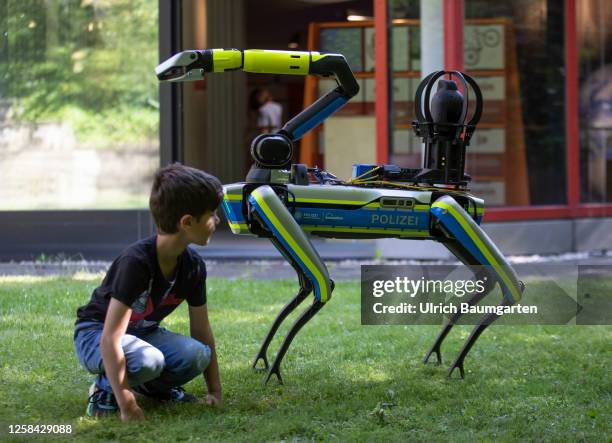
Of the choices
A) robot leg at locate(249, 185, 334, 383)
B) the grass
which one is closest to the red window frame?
the grass

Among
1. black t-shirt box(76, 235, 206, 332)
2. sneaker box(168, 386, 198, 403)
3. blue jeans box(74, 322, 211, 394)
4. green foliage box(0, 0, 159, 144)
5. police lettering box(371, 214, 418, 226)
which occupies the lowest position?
sneaker box(168, 386, 198, 403)

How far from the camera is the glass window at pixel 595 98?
34.3ft

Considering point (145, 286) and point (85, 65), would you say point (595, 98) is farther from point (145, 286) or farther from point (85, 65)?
point (145, 286)

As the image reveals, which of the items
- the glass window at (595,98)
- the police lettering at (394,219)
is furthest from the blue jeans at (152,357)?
the glass window at (595,98)

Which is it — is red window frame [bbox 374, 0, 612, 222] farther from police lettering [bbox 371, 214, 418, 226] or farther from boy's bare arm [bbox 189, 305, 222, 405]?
boy's bare arm [bbox 189, 305, 222, 405]

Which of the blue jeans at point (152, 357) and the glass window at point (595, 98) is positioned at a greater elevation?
the glass window at point (595, 98)

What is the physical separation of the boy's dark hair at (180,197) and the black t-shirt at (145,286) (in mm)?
130

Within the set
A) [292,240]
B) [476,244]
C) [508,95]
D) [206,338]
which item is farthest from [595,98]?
[206,338]

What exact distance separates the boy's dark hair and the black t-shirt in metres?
0.13

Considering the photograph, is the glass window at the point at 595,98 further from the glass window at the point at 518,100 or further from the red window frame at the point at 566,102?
the glass window at the point at 518,100

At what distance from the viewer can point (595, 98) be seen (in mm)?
10578

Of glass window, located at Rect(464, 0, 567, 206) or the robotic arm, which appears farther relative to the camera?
glass window, located at Rect(464, 0, 567, 206)

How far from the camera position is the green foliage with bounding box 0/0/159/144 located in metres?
10.0

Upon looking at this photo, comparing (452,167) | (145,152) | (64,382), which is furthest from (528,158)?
(64,382)
